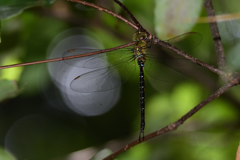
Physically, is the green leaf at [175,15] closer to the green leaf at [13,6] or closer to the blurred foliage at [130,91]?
the blurred foliage at [130,91]

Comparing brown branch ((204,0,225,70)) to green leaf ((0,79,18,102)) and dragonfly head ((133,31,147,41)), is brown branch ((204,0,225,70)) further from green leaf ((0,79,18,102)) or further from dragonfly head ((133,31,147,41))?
green leaf ((0,79,18,102))

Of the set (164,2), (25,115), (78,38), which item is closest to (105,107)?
(78,38)

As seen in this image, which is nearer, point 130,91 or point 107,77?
point 107,77

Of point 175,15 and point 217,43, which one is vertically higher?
point 175,15

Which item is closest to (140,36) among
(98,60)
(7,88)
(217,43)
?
(217,43)

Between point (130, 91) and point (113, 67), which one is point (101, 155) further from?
point (130, 91)

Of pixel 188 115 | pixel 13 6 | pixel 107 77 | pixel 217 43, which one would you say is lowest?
pixel 188 115
